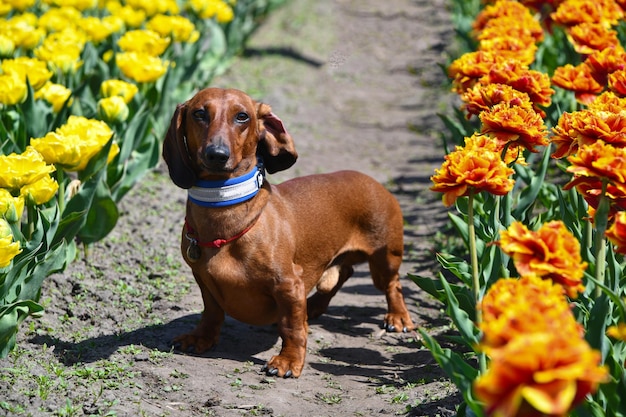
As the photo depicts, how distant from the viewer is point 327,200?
4051 millimetres

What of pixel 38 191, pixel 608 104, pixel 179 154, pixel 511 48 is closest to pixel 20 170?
pixel 38 191

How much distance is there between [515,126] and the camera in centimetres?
293

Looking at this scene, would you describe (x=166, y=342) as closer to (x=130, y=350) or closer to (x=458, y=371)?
(x=130, y=350)

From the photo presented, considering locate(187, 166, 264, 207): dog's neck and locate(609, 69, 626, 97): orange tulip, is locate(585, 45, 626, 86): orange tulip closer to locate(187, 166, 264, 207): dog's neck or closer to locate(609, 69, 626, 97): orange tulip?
locate(609, 69, 626, 97): orange tulip

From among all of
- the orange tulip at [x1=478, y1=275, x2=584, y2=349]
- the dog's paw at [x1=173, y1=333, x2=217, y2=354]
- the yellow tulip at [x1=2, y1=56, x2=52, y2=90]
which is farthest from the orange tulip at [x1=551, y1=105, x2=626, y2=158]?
the yellow tulip at [x1=2, y1=56, x2=52, y2=90]

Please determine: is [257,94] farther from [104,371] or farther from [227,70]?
[104,371]

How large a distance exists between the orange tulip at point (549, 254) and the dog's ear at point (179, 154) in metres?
1.74

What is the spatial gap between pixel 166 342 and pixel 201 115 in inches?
42.5

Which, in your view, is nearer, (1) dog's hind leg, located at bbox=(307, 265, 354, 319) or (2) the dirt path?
(2) the dirt path

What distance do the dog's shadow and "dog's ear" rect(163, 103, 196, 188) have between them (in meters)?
0.78

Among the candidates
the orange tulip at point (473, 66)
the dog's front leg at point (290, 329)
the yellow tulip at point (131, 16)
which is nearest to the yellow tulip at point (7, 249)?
the dog's front leg at point (290, 329)

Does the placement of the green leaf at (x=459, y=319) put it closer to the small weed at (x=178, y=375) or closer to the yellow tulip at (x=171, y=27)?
the small weed at (x=178, y=375)

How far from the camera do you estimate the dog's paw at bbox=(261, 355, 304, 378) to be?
3.67 meters

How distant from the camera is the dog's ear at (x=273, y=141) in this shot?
12.2ft
